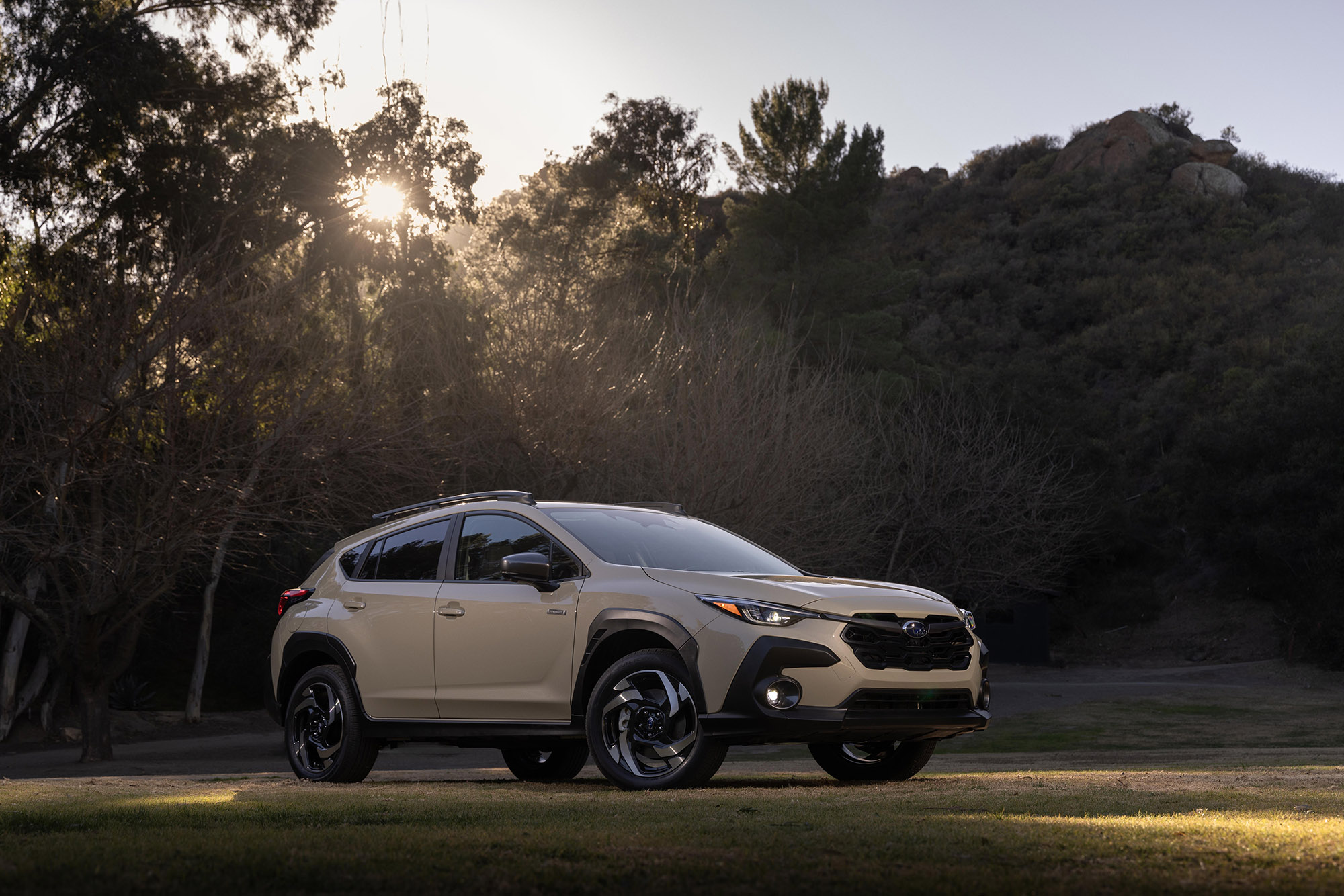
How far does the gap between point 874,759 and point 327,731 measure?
12.5 ft

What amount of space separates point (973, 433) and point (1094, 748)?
17.8 metres

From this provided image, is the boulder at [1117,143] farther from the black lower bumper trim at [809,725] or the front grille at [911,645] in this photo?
the black lower bumper trim at [809,725]

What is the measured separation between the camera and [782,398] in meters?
22.1

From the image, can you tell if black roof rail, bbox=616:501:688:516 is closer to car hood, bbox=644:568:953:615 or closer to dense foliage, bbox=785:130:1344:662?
car hood, bbox=644:568:953:615

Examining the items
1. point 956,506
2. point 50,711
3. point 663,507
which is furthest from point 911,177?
point 663,507

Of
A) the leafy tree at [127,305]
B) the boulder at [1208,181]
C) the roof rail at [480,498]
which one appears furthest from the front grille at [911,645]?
the boulder at [1208,181]

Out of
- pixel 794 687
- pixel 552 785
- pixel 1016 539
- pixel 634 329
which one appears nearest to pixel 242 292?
pixel 634 329

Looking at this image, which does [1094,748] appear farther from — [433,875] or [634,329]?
[433,875]

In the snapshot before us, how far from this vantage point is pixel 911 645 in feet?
25.8

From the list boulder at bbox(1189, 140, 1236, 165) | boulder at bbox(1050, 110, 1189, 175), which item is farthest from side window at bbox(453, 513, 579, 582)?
boulder at bbox(1189, 140, 1236, 165)

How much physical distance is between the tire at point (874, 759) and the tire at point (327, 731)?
3.11 meters

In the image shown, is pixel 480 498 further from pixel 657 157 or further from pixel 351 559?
pixel 657 157

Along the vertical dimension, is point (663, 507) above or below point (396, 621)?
above

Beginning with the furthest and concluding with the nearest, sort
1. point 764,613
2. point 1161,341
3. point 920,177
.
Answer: point 920,177 → point 1161,341 → point 764,613
